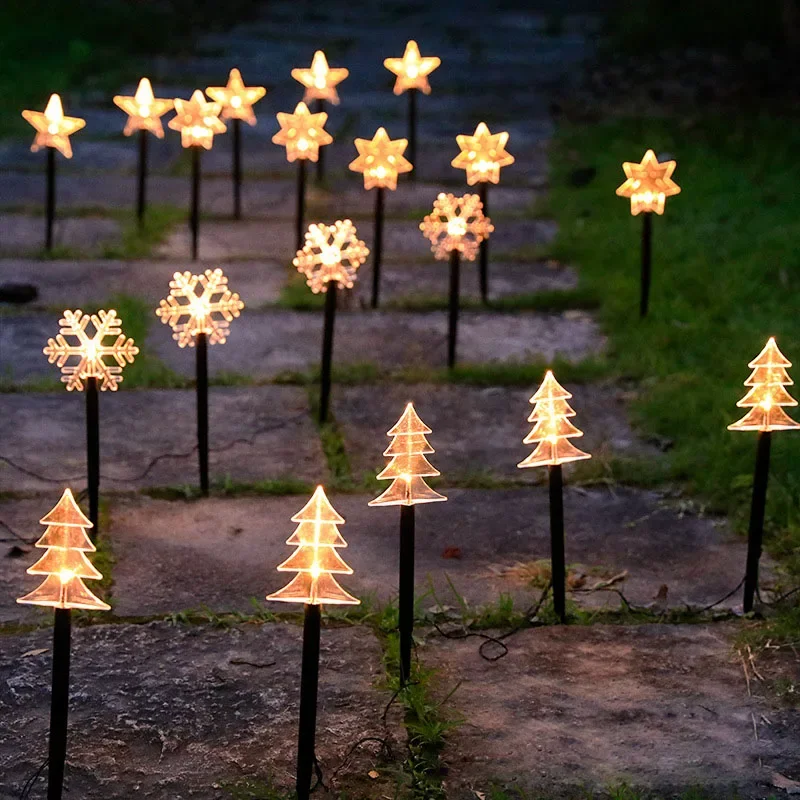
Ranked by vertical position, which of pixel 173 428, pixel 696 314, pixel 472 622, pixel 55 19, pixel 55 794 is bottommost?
pixel 55 794

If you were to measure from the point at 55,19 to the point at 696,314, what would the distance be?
932 centimetres

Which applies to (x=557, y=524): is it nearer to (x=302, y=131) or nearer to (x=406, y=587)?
(x=406, y=587)

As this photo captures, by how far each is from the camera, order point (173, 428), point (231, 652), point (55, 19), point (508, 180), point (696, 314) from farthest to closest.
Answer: point (55, 19) → point (508, 180) → point (696, 314) → point (173, 428) → point (231, 652)

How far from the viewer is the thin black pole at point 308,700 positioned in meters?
3.22

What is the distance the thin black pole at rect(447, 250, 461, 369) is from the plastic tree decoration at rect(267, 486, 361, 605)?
2946 mm

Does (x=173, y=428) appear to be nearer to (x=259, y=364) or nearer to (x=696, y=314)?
(x=259, y=364)

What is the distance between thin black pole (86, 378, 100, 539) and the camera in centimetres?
449

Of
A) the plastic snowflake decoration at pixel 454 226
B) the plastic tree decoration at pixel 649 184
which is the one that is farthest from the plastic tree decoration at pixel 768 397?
the plastic tree decoration at pixel 649 184

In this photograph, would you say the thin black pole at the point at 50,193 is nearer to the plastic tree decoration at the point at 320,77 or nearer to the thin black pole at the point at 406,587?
the plastic tree decoration at the point at 320,77

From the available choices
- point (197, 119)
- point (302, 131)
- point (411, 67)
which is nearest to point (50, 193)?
point (197, 119)

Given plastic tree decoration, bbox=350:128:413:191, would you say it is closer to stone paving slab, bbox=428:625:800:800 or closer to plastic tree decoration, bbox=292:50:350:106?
plastic tree decoration, bbox=292:50:350:106

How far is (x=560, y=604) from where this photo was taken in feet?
13.8

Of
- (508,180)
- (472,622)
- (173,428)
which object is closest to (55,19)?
(508,180)

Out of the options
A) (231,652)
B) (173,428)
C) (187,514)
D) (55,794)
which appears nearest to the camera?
(55,794)
